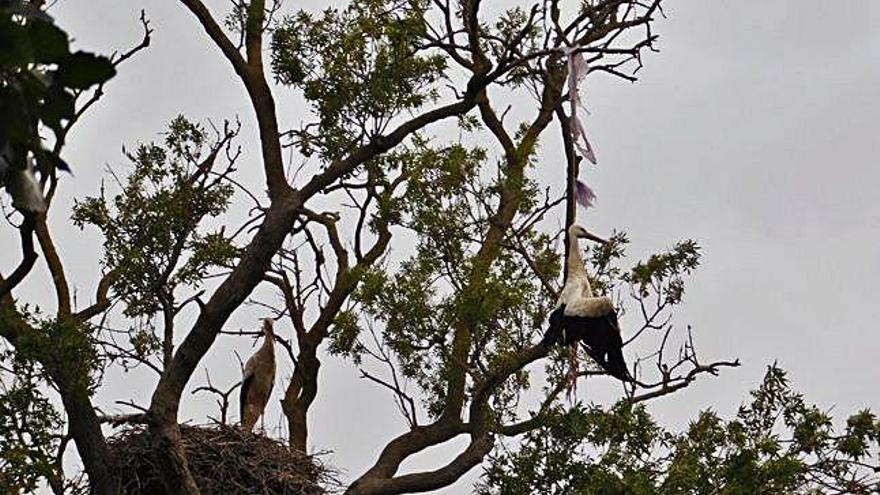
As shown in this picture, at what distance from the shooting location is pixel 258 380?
410 inches

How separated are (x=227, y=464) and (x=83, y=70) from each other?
6.56 m

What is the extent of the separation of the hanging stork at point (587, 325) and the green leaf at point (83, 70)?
5.89 m

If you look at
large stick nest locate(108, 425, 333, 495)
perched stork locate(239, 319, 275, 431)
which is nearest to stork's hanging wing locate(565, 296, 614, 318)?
large stick nest locate(108, 425, 333, 495)

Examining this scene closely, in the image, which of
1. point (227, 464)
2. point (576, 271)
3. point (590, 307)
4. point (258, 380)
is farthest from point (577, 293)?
point (258, 380)

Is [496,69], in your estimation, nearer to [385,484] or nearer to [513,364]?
[513,364]

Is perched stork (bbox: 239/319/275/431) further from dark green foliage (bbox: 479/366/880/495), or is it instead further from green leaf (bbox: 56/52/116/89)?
green leaf (bbox: 56/52/116/89)

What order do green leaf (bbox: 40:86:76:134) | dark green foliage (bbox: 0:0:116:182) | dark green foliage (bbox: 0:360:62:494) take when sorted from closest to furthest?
dark green foliage (bbox: 0:0:116:182)
green leaf (bbox: 40:86:76:134)
dark green foliage (bbox: 0:360:62:494)

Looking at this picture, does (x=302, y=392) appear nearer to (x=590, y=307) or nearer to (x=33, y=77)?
(x=590, y=307)

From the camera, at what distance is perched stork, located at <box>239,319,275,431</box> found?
33.8 ft

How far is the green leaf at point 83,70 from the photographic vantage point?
1.71 metres

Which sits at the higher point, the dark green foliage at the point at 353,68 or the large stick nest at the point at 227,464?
the dark green foliage at the point at 353,68

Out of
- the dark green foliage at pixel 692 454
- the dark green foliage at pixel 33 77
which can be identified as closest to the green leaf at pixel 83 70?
the dark green foliage at pixel 33 77

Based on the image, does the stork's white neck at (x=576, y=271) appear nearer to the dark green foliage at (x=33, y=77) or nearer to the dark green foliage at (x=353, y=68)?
the dark green foliage at (x=353, y=68)

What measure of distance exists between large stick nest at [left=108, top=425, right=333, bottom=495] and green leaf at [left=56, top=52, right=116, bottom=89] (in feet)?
20.3
